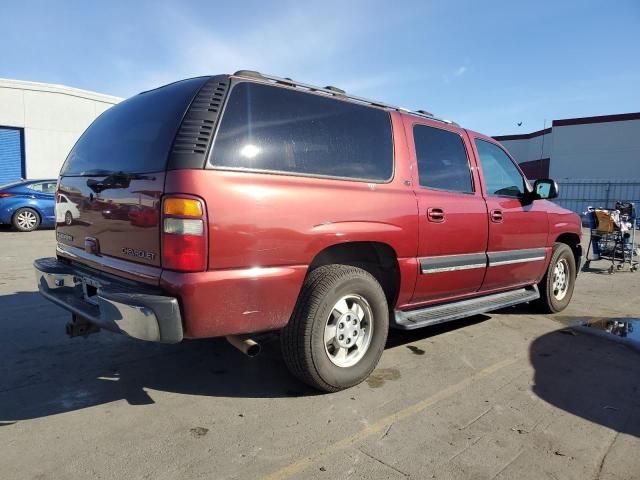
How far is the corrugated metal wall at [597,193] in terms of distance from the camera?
70.8 feet

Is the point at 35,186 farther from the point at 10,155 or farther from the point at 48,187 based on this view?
the point at 10,155

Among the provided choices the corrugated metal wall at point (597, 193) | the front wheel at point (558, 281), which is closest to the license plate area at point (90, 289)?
the front wheel at point (558, 281)

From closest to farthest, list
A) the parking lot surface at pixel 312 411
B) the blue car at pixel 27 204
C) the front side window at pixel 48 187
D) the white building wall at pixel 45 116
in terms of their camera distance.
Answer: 1. the parking lot surface at pixel 312 411
2. the blue car at pixel 27 204
3. the front side window at pixel 48 187
4. the white building wall at pixel 45 116

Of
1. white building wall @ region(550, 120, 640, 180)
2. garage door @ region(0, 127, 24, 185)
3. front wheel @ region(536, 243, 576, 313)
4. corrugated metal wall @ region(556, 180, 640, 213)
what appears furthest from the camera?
white building wall @ region(550, 120, 640, 180)

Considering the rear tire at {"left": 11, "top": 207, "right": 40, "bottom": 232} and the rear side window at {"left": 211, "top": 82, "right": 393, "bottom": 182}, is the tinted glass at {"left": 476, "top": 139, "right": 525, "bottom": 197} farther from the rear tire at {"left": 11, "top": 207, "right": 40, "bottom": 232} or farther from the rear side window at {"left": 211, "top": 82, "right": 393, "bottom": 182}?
the rear tire at {"left": 11, "top": 207, "right": 40, "bottom": 232}

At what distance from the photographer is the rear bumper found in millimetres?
2574

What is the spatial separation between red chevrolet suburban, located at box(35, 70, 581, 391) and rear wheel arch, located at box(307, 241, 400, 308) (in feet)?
0.04

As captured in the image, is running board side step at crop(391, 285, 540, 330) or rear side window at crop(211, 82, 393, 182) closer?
rear side window at crop(211, 82, 393, 182)

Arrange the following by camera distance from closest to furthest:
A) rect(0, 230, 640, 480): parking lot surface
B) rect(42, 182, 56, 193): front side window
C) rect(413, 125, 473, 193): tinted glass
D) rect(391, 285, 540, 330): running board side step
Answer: rect(0, 230, 640, 480): parking lot surface → rect(391, 285, 540, 330): running board side step → rect(413, 125, 473, 193): tinted glass → rect(42, 182, 56, 193): front side window

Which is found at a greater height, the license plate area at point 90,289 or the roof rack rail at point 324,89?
the roof rack rail at point 324,89

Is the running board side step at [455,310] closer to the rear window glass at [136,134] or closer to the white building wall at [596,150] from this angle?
the rear window glass at [136,134]

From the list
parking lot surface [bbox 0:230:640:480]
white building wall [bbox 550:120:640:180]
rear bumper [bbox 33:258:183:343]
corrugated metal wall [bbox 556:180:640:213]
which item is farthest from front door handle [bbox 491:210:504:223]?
white building wall [bbox 550:120:640:180]

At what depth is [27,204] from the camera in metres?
12.2

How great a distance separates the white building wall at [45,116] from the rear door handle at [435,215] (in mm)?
20121
